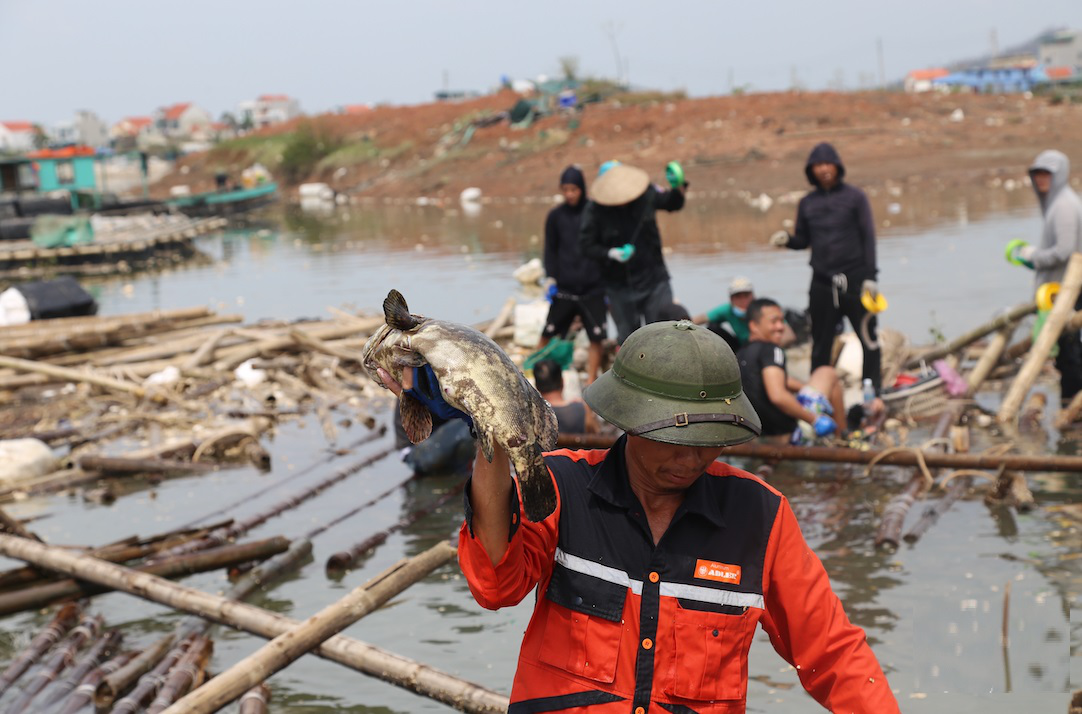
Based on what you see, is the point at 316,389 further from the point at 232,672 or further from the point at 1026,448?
the point at 232,672

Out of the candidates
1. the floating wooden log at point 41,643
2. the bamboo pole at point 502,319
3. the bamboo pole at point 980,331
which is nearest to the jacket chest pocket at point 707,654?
the floating wooden log at point 41,643

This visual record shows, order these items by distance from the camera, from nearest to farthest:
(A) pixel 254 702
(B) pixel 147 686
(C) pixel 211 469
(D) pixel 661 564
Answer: (D) pixel 661 564, (A) pixel 254 702, (B) pixel 147 686, (C) pixel 211 469

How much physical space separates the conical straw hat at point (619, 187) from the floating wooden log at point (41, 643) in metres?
4.81

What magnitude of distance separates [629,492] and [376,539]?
4344mm

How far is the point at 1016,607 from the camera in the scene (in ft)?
17.0

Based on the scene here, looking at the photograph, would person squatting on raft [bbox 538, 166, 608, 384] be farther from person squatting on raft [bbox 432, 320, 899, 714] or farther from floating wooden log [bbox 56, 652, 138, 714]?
person squatting on raft [bbox 432, 320, 899, 714]

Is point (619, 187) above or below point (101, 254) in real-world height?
above

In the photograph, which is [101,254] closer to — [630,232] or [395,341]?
[630,232]

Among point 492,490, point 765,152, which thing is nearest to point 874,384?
point 492,490

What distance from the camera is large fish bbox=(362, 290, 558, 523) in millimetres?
2232

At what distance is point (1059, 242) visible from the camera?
795cm

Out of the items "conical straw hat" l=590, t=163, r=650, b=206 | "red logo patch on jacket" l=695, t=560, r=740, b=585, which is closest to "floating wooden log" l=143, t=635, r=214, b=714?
"red logo patch on jacket" l=695, t=560, r=740, b=585

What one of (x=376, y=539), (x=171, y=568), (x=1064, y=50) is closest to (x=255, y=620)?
(x=171, y=568)

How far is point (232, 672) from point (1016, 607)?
3.45 meters
